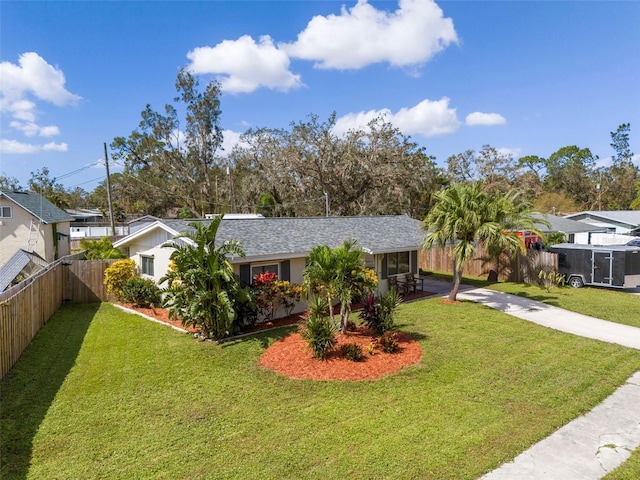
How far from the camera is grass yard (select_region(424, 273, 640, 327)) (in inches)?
525

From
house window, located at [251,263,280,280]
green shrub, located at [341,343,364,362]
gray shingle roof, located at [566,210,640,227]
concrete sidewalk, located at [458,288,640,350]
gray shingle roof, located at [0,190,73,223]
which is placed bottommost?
concrete sidewalk, located at [458,288,640,350]

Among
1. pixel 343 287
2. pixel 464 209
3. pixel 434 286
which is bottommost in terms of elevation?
pixel 434 286

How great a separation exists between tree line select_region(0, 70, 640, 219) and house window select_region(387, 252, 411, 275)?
5943 mm

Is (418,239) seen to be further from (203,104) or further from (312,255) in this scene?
(203,104)

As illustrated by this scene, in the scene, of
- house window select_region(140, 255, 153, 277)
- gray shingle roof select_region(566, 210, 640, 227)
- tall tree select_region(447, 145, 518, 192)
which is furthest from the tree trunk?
tall tree select_region(447, 145, 518, 192)

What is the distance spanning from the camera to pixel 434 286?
61.4 ft

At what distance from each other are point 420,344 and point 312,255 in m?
3.61

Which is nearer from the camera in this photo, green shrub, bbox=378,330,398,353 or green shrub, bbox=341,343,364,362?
green shrub, bbox=341,343,364,362

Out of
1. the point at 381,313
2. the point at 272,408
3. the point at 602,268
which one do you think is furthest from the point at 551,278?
the point at 272,408

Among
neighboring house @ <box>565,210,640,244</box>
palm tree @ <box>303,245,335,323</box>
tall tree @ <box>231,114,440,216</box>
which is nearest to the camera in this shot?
palm tree @ <box>303,245,335,323</box>

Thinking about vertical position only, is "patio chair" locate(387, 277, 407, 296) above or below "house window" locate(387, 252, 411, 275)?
below

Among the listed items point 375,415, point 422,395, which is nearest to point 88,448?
point 375,415

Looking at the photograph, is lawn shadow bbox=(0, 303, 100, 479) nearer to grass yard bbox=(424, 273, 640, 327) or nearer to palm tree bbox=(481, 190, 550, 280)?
palm tree bbox=(481, 190, 550, 280)

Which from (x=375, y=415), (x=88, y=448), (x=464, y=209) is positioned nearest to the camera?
(x=88, y=448)
